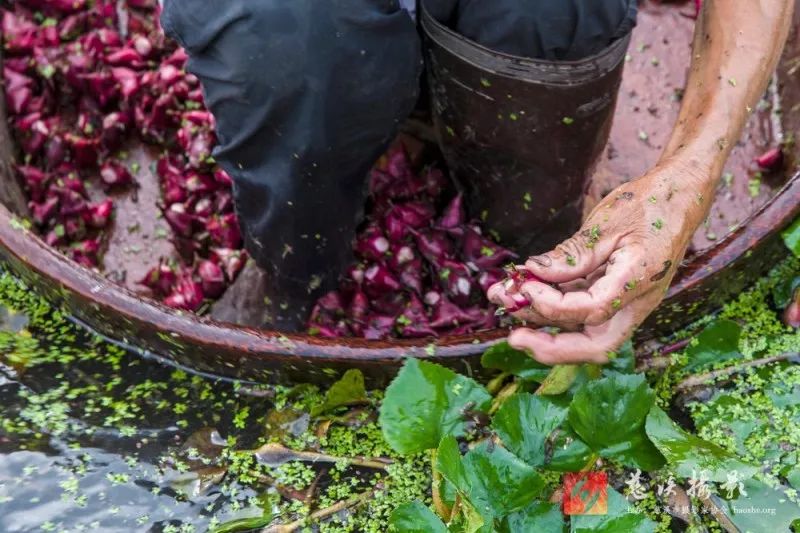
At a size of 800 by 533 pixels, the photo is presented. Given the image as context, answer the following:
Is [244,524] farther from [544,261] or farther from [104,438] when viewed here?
[544,261]

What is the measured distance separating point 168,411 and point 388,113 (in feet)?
2.07

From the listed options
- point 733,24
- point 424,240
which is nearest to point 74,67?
point 424,240

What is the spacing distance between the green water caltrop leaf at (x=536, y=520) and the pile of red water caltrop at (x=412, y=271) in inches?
20.6

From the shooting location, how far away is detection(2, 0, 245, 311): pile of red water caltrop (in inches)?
78.8

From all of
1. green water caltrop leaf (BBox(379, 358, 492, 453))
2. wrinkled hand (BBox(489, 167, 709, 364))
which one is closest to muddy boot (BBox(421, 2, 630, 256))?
wrinkled hand (BBox(489, 167, 709, 364))

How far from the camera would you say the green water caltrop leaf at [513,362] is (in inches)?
57.4

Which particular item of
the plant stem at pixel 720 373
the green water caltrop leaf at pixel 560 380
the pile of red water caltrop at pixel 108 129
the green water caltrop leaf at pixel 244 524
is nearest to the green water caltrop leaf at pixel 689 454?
the green water caltrop leaf at pixel 560 380

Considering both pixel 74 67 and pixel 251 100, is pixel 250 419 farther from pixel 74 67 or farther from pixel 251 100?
pixel 74 67

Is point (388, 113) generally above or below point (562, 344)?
above

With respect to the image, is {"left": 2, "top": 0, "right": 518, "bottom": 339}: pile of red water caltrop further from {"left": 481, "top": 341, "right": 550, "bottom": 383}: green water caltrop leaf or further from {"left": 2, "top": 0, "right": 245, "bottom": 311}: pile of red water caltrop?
{"left": 481, "top": 341, "right": 550, "bottom": 383}: green water caltrop leaf

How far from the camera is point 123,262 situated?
2035 millimetres

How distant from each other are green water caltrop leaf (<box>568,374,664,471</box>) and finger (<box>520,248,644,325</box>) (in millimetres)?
175

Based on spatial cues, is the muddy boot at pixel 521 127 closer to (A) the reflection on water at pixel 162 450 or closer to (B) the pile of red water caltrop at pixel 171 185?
(B) the pile of red water caltrop at pixel 171 185

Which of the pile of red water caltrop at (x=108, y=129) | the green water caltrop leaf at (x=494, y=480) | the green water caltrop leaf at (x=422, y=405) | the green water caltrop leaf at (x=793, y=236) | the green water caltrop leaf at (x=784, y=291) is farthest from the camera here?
the pile of red water caltrop at (x=108, y=129)
